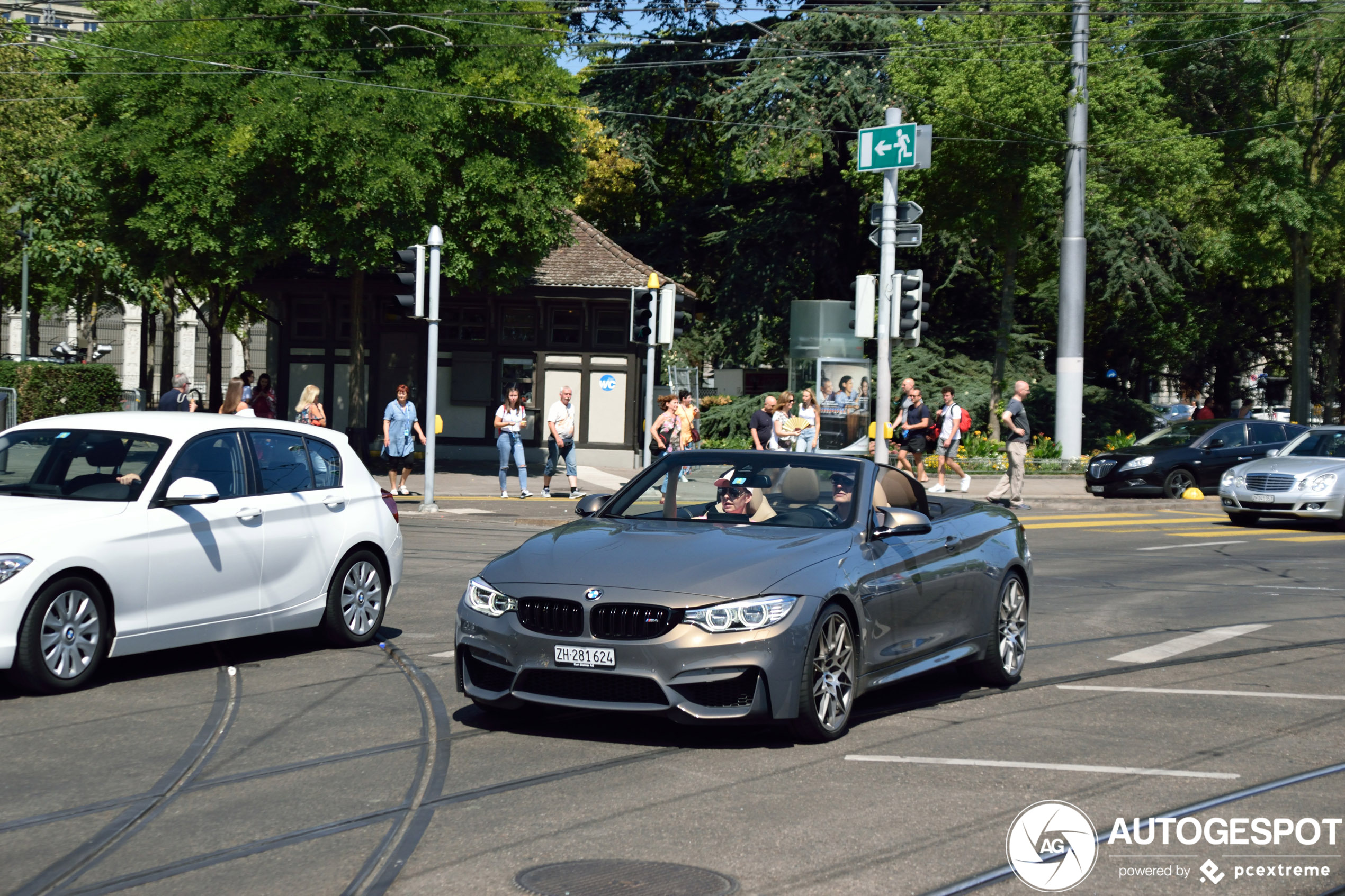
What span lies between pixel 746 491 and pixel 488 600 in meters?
1.66

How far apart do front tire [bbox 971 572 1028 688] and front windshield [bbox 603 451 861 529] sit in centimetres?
152

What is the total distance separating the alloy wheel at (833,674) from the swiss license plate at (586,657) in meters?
0.96

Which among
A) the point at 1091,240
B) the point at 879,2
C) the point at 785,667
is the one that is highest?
the point at 879,2

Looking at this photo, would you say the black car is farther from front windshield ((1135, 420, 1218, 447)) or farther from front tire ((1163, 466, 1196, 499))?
front windshield ((1135, 420, 1218, 447))

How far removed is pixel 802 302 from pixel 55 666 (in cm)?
2130

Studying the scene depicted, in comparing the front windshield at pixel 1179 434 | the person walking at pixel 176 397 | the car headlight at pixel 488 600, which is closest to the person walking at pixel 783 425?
the front windshield at pixel 1179 434

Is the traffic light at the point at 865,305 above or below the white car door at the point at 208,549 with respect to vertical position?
above

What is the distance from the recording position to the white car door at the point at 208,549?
27.6ft

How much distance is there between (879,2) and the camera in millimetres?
37250

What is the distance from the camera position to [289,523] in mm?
9312

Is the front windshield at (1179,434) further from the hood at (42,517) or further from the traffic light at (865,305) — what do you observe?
the hood at (42,517)

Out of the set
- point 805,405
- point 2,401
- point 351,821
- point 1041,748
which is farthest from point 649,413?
point 351,821

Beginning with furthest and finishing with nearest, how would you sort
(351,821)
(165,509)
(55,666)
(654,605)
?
(165,509) < (55,666) < (654,605) < (351,821)

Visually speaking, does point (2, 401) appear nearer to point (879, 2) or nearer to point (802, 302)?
point (802, 302)
